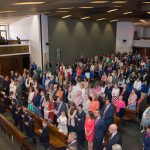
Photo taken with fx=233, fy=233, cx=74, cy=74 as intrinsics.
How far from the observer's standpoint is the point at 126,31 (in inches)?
1070

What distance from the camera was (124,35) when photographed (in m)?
27.2

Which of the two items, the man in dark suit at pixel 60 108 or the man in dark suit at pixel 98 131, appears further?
the man in dark suit at pixel 60 108

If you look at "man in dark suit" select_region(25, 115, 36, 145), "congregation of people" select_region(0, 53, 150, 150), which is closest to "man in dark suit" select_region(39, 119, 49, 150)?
"congregation of people" select_region(0, 53, 150, 150)

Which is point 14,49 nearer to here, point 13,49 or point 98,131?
point 13,49

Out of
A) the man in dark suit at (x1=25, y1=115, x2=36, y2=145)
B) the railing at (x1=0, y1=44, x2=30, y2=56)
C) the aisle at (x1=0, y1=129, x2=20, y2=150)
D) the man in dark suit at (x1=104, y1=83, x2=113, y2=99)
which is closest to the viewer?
the man in dark suit at (x1=25, y1=115, x2=36, y2=145)

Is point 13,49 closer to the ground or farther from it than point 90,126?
A: farther from it

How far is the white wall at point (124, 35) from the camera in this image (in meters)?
27.0

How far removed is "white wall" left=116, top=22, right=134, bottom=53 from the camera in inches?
1064

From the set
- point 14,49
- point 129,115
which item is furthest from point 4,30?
point 129,115

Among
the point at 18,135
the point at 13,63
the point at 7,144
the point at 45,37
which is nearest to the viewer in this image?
the point at 18,135

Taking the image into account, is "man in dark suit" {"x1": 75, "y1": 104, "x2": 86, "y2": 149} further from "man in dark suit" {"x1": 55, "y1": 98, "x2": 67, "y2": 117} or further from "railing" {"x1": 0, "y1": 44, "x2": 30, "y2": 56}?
"railing" {"x1": 0, "y1": 44, "x2": 30, "y2": 56}

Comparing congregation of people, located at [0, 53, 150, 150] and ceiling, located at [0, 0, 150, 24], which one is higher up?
ceiling, located at [0, 0, 150, 24]

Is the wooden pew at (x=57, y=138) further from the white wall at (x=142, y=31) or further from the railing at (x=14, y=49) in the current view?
the white wall at (x=142, y=31)

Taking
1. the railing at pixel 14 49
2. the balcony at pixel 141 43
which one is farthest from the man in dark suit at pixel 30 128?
the balcony at pixel 141 43
